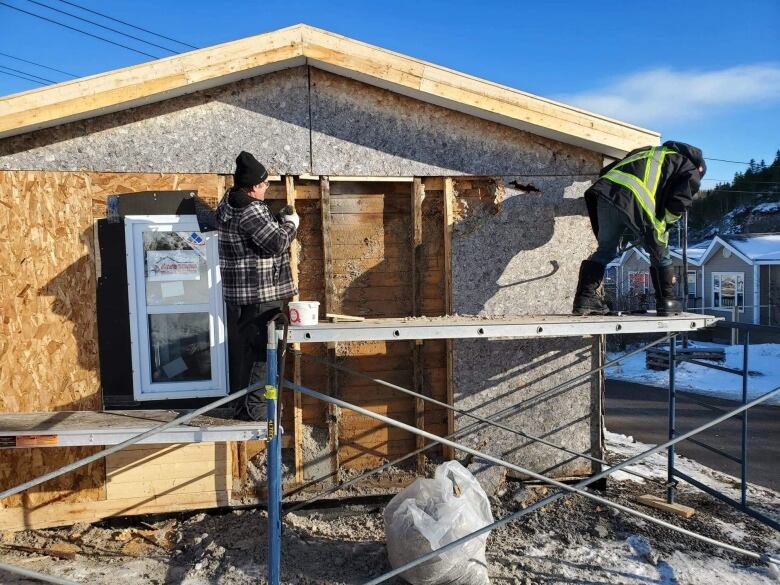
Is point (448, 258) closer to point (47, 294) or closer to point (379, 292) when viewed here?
point (379, 292)

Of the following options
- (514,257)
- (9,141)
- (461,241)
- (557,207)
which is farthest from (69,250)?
(557,207)

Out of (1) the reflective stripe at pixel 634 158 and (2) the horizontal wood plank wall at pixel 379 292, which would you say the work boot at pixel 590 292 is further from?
(2) the horizontal wood plank wall at pixel 379 292

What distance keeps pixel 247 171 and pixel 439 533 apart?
296cm

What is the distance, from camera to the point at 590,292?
15.2ft

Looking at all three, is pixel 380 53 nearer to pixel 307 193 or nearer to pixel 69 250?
pixel 307 193

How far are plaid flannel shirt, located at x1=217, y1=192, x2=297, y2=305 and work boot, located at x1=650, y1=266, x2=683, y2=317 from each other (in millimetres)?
3131

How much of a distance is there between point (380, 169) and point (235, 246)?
1753 mm

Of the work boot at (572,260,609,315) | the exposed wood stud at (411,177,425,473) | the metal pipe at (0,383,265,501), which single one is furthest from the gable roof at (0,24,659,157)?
the metal pipe at (0,383,265,501)

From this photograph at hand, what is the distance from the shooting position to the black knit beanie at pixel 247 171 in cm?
389

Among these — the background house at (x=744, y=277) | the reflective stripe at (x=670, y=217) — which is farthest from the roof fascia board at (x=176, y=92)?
the background house at (x=744, y=277)

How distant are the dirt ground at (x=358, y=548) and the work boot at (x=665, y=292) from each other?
2003mm

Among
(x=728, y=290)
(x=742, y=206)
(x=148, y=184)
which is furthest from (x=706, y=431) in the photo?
(x=742, y=206)

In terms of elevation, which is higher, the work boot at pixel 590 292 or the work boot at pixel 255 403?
the work boot at pixel 590 292

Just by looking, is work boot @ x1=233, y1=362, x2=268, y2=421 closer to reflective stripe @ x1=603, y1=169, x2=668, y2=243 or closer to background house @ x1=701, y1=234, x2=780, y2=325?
reflective stripe @ x1=603, y1=169, x2=668, y2=243
